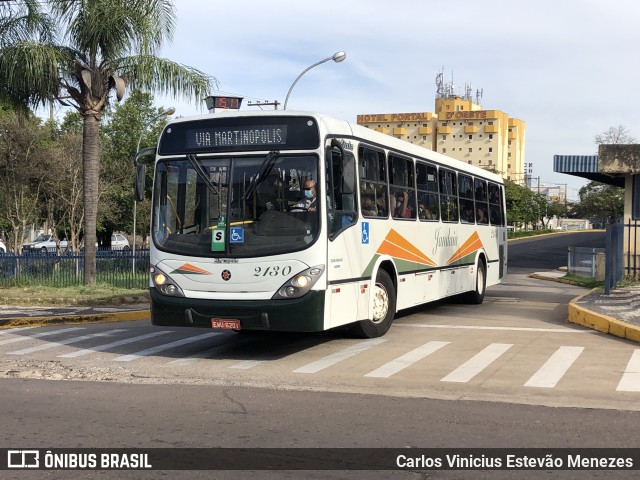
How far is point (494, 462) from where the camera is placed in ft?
19.5

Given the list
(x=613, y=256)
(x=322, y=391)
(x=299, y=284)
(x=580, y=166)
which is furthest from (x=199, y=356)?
(x=580, y=166)

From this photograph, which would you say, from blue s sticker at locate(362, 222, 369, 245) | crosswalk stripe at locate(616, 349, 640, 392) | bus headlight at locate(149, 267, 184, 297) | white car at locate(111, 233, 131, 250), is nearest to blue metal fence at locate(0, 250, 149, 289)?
bus headlight at locate(149, 267, 184, 297)

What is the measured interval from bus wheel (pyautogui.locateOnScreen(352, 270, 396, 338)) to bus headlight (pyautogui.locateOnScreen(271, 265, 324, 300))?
1.96 metres

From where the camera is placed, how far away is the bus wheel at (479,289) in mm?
18184

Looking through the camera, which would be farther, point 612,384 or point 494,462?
point 612,384

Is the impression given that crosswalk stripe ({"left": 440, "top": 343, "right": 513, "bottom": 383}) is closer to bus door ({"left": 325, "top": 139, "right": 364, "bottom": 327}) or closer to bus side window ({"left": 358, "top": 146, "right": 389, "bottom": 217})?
bus door ({"left": 325, "top": 139, "right": 364, "bottom": 327})

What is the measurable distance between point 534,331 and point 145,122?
34573 millimetres

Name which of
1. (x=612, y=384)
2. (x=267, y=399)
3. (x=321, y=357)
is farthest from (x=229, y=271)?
(x=612, y=384)

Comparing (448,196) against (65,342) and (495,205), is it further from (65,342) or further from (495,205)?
(65,342)

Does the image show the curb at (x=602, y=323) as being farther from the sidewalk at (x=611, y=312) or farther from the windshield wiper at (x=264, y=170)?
the windshield wiper at (x=264, y=170)

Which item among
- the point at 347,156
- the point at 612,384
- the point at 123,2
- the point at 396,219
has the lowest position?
the point at 612,384

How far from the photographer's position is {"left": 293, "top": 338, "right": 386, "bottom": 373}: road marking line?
33.0ft

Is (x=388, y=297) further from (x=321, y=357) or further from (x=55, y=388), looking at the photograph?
(x=55, y=388)

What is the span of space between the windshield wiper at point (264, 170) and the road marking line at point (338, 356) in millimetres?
2327
